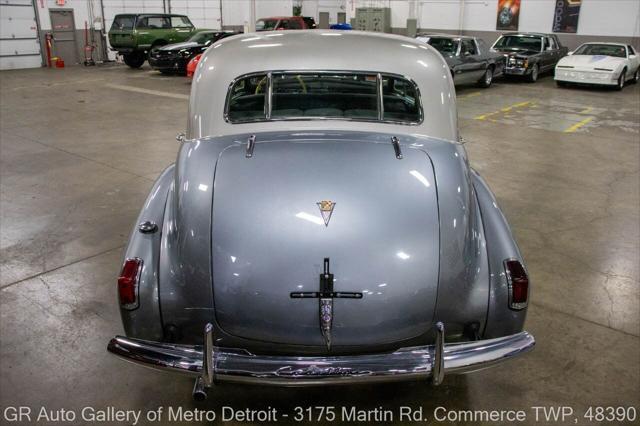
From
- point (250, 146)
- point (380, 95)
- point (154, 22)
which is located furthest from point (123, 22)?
point (250, 146)

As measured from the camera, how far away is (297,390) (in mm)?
3041

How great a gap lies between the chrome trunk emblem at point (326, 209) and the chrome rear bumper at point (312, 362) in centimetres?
64

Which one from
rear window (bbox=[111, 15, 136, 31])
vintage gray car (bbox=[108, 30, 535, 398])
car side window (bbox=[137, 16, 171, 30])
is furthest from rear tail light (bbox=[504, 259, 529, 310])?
rear window (bbox=[111, 15, 136, 31])

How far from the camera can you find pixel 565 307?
388cm

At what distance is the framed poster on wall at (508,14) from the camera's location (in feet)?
68.0

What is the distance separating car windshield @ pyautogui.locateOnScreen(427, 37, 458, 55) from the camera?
1370 cm

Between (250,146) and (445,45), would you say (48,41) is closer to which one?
(445,45)

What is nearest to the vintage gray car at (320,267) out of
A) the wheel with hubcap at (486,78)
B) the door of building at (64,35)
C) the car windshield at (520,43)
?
the wheel with hubcap at (486,78)

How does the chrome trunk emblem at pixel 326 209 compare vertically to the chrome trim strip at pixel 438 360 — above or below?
above

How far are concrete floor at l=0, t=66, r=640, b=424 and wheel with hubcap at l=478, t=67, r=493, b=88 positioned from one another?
4037mm

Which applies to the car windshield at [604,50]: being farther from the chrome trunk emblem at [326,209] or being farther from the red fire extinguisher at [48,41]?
the red fire extinguisher at [48,41]

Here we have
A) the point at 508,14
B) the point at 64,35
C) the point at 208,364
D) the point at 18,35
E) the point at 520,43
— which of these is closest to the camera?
the point at 208,364

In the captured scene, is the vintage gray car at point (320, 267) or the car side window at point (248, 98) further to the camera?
the car side window at point (248, 98)

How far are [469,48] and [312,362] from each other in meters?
13.3
